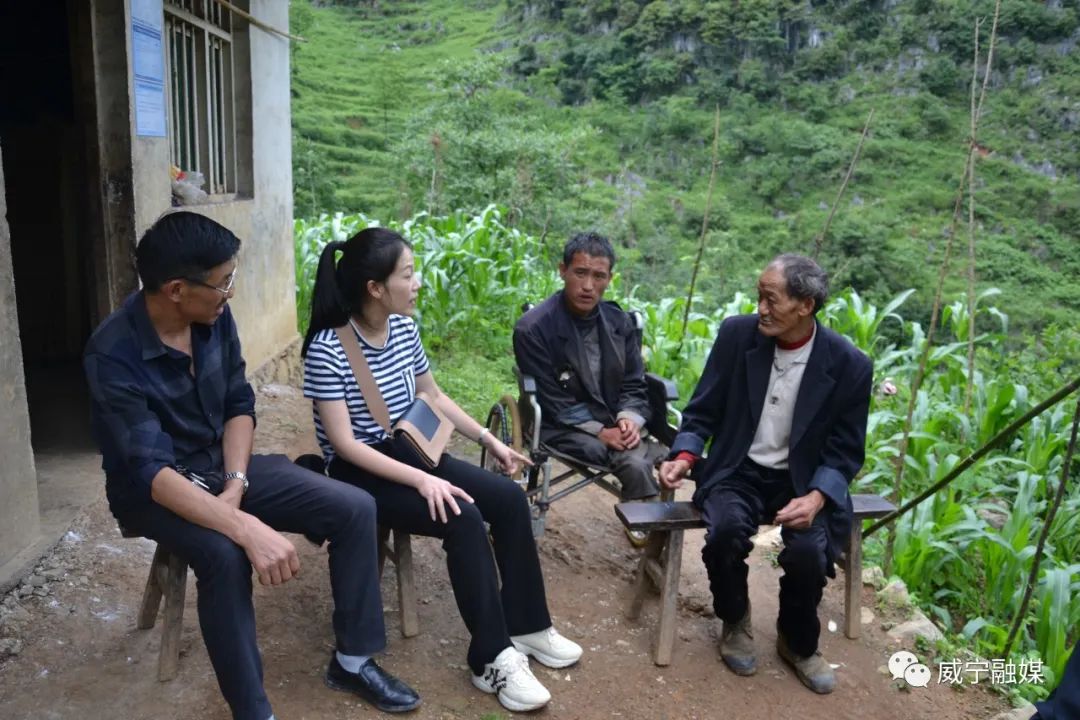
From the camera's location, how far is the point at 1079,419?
2.65 m

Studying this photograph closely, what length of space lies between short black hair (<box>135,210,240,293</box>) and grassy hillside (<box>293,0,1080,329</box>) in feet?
37.3

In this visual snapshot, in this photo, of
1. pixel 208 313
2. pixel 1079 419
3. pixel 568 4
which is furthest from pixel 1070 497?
pixel 568 4

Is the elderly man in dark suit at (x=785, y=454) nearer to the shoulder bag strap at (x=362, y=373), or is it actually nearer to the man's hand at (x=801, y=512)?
the man's hand at (x=801, y=512)

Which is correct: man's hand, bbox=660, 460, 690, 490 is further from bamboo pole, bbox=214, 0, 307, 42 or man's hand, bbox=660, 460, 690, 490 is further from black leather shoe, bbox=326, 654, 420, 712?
bamboo pole, bbox=214, 0, 307, 42

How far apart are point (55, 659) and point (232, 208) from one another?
283 centimetres

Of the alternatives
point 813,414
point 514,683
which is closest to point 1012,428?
point 813,414

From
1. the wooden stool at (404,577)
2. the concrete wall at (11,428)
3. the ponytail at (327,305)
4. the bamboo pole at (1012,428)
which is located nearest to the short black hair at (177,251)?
the ponytail at (327,305)

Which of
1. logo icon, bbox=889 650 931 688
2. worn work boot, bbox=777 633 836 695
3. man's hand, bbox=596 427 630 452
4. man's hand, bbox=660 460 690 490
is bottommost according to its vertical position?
logo icon, bbox=889 650 931 688

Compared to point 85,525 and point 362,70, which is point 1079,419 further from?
point 362,70

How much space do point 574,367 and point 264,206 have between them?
2.77m

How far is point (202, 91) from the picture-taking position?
470 cm

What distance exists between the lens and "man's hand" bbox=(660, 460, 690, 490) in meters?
2.94

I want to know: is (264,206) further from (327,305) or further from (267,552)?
(267,552)

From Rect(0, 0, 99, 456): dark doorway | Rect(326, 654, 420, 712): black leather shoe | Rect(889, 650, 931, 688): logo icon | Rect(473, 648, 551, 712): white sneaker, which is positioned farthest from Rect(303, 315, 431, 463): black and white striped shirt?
Rect(0, 0, 99, 456): dark doorway
